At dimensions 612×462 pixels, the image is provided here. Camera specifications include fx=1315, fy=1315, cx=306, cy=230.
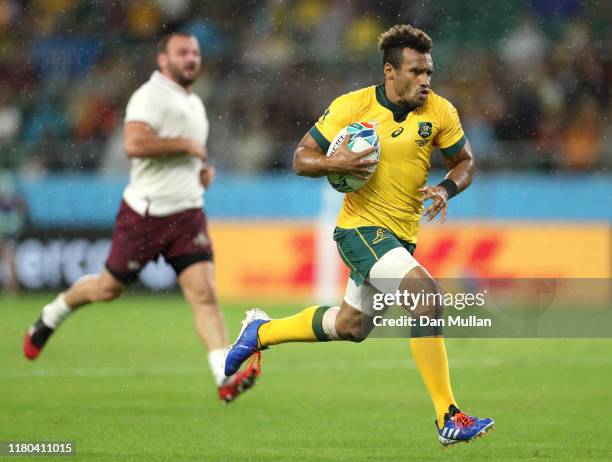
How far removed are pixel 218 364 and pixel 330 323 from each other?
5.64ft

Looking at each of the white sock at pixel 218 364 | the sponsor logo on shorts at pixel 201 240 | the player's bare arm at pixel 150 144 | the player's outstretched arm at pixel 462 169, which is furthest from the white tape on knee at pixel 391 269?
the player's bare arm at pixel 150 144

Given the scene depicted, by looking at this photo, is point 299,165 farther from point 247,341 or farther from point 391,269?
point 247,341

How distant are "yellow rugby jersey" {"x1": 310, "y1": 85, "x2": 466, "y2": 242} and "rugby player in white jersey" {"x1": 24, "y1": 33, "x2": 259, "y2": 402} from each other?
7.75 feet

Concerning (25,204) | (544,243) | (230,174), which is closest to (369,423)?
(544,243)

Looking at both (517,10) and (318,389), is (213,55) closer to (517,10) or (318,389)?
(517,10)

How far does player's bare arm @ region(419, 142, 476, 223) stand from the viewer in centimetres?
700

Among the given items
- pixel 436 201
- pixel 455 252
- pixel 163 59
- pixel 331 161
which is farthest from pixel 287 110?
pixel 436 201

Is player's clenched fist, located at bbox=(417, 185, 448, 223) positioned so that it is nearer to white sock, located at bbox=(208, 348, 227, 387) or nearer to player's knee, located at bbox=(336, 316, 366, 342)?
player's knee, located at bbox=(336, 316, 366, 342)

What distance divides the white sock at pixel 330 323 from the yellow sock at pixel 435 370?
2.03 feet

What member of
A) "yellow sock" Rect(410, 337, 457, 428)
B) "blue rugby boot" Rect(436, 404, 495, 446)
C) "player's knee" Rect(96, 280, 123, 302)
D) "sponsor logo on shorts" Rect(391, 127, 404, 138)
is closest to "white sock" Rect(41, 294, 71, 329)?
"player's knee" Rect(96, 280, 123, 302)

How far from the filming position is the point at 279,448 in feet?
23.6

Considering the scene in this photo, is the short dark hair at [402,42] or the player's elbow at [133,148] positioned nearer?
the short dark hair at [402,42]

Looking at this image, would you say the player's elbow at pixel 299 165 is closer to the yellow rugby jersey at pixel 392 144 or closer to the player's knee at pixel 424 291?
the yellow rugby jersey at pixel 392 144

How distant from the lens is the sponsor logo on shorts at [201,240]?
963 cm
